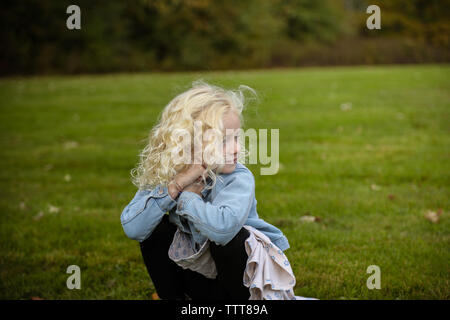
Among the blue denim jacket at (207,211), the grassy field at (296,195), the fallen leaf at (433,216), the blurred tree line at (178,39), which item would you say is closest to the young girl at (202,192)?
the blue denim jacket at (207,211)

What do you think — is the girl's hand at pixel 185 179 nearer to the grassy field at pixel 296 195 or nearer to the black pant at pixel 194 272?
the black pant at pixel 194 272

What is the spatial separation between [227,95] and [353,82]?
10.9 metres

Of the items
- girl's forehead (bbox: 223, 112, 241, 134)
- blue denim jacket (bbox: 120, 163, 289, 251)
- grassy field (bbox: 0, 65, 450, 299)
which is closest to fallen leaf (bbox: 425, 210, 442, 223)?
grassy field (bbox: 0, 65, 450, 299)

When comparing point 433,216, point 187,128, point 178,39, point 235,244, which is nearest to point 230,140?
point 187,128

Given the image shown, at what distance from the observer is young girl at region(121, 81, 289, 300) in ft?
6.63

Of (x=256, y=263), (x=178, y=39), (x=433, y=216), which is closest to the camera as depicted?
(x=256, y=263)

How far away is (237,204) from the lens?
2008mm

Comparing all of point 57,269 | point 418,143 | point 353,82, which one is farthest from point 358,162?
point 353,82

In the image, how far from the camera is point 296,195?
4.44m

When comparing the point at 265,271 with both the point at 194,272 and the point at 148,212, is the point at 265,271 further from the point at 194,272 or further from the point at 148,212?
the point at 148,212

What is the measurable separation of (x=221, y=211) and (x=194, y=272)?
0.49 m

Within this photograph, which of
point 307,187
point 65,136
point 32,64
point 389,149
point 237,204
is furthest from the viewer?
point 32,64

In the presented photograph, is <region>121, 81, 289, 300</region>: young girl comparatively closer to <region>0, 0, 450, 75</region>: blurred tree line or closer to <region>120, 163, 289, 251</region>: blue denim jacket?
<region>120, 163, 289, 251</region>: blue denim jacket
